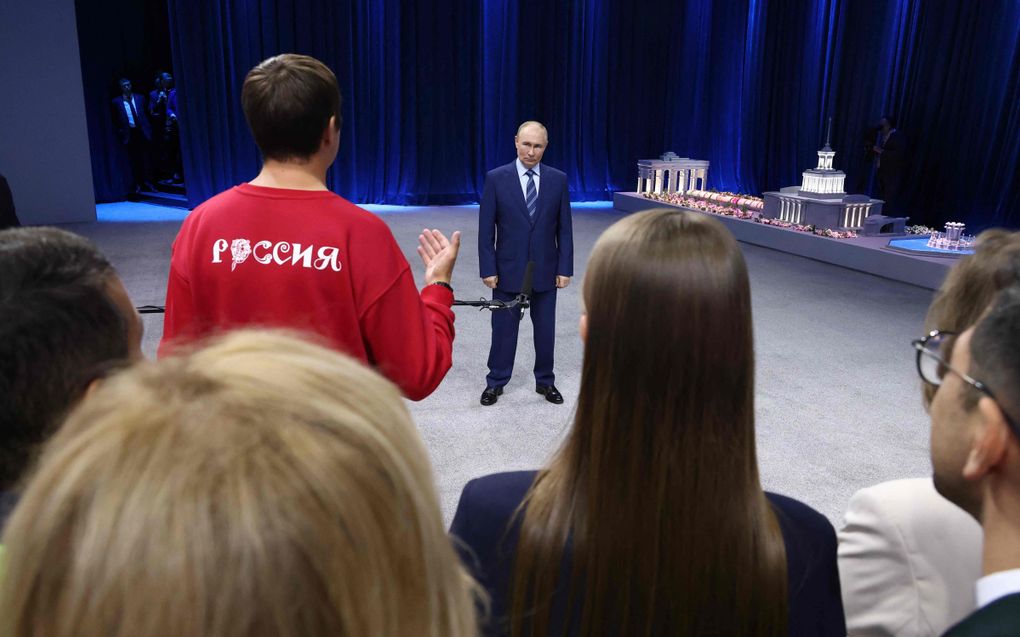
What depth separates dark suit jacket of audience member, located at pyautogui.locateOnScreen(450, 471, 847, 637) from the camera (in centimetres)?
100

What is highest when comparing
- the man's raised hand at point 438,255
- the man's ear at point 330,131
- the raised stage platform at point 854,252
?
the man's ear at point 330,131

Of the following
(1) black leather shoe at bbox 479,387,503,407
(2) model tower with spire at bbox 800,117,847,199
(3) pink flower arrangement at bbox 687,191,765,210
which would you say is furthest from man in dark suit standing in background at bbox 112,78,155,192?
(1) black leather shoe at bbox 479,387,503,407

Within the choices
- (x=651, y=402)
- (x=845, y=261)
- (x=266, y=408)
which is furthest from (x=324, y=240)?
(x=845, y=261)

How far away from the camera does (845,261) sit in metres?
7.55

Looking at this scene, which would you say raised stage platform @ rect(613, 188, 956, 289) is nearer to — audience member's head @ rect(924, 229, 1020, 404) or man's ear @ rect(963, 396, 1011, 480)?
audience member's head @ rect(924, 229, 1020, 404)

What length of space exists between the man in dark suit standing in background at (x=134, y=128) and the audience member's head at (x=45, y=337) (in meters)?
11.5

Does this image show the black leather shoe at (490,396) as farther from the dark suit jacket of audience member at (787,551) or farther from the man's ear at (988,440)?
the man's ear at (988,440)

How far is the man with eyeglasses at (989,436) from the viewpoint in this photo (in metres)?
0.83

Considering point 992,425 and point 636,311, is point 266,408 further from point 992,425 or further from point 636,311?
point 992,425

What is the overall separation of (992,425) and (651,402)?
0.37 m

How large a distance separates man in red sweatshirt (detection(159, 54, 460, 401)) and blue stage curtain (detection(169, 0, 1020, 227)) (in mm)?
9709

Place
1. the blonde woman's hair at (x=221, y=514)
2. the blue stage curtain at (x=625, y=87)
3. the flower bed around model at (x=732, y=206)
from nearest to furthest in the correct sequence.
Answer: the blonde woman's hair at (x=221, y=514) < the flower bed around model at (x=732, y=206) < the blue stage curtain at (x=625, y=87)

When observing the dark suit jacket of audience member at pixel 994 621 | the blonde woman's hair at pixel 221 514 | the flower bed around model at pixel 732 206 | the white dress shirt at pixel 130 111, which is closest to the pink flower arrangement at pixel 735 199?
the flower bed around model at pixel 732 206

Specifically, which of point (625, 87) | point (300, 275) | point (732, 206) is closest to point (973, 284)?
point (300, 275)
